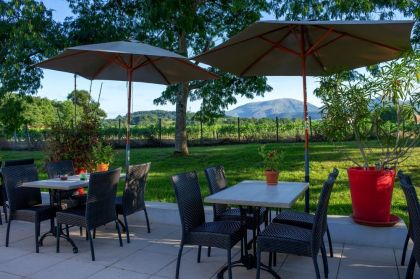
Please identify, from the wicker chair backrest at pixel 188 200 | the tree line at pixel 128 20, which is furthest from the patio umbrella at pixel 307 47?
the tree line at pixel 128 20

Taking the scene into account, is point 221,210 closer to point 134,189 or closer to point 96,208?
point 134,189

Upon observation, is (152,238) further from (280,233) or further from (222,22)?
(222,22)

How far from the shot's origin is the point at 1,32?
9422 millimetres

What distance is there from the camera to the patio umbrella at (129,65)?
480cm

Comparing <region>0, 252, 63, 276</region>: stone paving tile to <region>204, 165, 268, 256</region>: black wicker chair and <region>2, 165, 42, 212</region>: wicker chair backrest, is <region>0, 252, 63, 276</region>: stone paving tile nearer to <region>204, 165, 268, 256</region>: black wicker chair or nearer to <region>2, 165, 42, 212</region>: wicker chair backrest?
<region>2, 165, 42, 212</region>: wicker chair backrest

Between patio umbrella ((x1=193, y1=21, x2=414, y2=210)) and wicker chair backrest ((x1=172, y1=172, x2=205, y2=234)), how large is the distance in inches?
59.3

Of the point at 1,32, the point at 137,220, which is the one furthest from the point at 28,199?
the point at 1,32

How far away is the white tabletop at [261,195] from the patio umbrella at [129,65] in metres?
2.05

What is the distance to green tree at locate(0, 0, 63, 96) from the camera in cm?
883

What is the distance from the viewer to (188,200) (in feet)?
10.6

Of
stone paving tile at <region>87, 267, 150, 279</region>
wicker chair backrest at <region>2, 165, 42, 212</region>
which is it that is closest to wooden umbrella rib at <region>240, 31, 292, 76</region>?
stone paving tile at <region>87, 267, 150, 279</region>

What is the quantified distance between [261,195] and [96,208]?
1.76 m

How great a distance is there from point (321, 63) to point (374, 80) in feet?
3.15

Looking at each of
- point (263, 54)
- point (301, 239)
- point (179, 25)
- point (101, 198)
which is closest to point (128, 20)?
point (179, 25)
